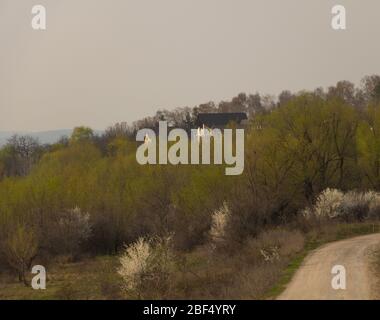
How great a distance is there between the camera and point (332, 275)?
667 inches

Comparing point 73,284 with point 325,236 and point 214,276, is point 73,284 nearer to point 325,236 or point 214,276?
point 214,276

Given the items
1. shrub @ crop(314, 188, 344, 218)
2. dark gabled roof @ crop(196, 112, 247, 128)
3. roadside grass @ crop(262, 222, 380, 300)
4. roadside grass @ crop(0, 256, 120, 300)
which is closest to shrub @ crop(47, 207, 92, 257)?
roadside grass @ crop(0, 256, 120, 300)

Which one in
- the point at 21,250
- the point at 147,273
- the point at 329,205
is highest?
the point at 329,205

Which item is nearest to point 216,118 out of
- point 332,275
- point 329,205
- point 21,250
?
point 329,205

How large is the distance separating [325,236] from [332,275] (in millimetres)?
9796

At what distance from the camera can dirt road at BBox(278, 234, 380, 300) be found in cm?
1473

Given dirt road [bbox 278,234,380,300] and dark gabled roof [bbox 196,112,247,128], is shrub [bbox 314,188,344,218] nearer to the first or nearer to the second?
dirt road [bbox 278,234,380,300]

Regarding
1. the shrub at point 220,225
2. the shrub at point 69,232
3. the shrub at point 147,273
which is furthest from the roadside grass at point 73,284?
the shrub at point 220,225

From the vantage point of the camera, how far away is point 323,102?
3856cm

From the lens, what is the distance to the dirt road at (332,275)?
14.7 meters

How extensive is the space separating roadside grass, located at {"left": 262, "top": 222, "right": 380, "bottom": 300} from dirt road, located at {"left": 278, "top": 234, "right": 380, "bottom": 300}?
271 mm

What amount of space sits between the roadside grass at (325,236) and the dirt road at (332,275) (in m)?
0.27
